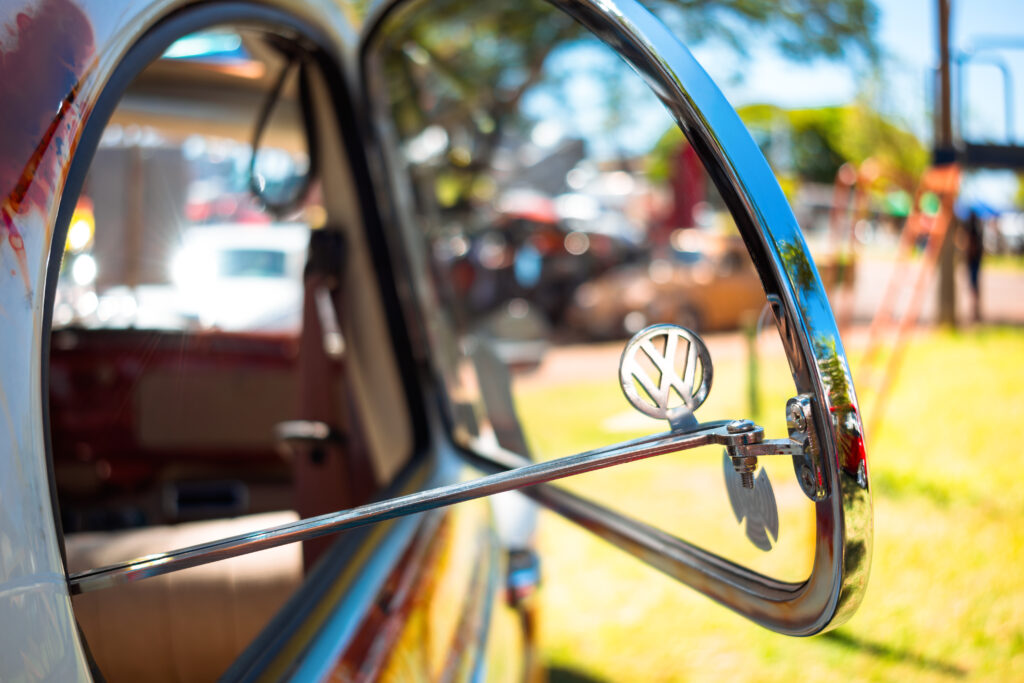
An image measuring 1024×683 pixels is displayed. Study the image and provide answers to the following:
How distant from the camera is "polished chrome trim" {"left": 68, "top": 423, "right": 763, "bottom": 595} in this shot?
2.45ft

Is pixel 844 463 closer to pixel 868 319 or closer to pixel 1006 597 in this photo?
pixel 1006 597

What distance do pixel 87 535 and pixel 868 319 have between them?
42.3ft

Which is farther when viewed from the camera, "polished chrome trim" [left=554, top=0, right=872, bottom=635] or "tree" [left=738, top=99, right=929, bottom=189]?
"tree" [left=738, top=99, right=929, bottom=189]

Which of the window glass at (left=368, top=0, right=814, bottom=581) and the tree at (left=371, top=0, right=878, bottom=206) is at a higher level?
the tree at (left=371, top=0, right=878, bottom=206)

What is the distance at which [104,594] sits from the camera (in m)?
1.33

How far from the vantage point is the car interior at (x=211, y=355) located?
148 cm

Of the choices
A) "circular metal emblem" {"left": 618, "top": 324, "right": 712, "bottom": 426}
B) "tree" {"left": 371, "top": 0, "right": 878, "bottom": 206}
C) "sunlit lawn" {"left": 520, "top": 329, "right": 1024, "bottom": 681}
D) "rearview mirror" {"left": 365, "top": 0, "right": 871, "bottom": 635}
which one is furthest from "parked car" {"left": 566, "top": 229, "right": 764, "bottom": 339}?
"circular metal emblem" {"left": 618, "top": 324, "right": 712, "bottom": 426}

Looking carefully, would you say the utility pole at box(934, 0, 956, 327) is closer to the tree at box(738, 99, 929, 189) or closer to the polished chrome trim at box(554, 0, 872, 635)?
the tree at box(738, 99, 929, 189)

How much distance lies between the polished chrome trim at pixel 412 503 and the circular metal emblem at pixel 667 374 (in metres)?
0.05

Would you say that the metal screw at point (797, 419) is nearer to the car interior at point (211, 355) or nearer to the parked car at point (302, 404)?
the parked car at point (302, 404)

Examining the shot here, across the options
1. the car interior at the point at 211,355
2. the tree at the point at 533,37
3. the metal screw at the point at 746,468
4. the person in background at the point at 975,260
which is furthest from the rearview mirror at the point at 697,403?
the person in background at the point at 975,260

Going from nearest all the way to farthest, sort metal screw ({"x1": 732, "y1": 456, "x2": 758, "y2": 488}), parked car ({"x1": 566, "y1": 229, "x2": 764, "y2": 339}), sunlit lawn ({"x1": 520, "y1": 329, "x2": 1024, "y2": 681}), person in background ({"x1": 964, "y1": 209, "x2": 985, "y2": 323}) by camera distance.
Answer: metal screw ({"x1": 732, "y1": 456, "x2": 758, "y2": 488})
sunlit lawn ({"x1": 520, "y1": 329, "x2": 1024, "y2": 681})
person in background ({"x1": 964, "y1": 209, "x2": 985, "y2": 323})
parked car ({"x1": 566, "y1": 229, "x2": 764, "y2": 339})

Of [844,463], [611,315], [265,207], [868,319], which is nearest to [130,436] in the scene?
[265,207]

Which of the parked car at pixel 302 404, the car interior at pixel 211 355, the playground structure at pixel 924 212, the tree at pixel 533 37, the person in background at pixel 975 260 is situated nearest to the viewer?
the parked car at pixel 302 404
